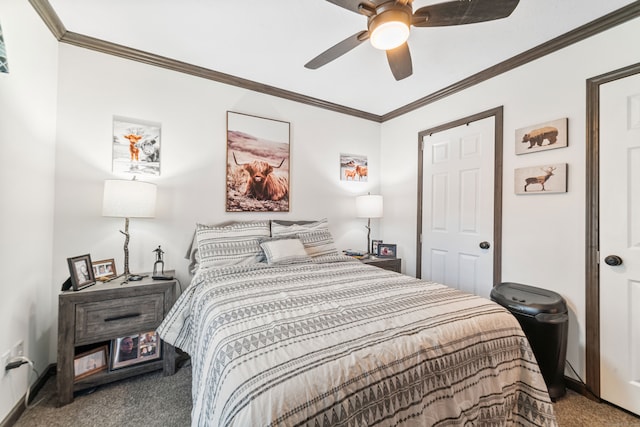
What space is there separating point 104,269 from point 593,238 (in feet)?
11.8

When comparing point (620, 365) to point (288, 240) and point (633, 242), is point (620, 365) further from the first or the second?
point (288, 240)

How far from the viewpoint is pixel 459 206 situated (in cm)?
279

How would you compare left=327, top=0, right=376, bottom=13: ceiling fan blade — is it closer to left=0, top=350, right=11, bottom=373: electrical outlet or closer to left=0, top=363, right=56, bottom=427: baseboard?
left=0, top=350, right=11, bottom=373: electrical outlet

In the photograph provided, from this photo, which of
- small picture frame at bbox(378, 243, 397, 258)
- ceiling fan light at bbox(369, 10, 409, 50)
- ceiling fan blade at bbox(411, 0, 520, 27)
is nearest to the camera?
ceiling fan blade at bbox(411, 0, 520, 27)

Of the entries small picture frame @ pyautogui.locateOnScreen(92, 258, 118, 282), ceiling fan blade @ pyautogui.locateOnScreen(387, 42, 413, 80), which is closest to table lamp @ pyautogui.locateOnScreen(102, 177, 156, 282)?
small picture frame @ pyautogui.locateOnScreen(92, 258, 118, 282)

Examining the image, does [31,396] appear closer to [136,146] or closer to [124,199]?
→ [124,199]

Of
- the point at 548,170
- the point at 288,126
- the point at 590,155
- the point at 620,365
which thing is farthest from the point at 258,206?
the point at 620,365

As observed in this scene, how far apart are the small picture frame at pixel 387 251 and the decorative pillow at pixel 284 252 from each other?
3.81 feet

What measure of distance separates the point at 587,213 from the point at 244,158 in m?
2.90

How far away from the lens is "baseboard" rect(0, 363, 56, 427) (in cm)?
150

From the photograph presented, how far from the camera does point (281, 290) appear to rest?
5.26 feet

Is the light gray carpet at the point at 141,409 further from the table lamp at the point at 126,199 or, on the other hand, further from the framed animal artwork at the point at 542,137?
the framed animal artwork at the point at 542,137

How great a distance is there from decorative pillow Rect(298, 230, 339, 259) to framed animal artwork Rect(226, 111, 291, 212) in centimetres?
51

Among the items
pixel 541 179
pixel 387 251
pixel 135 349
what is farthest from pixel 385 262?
pixel 135 349
